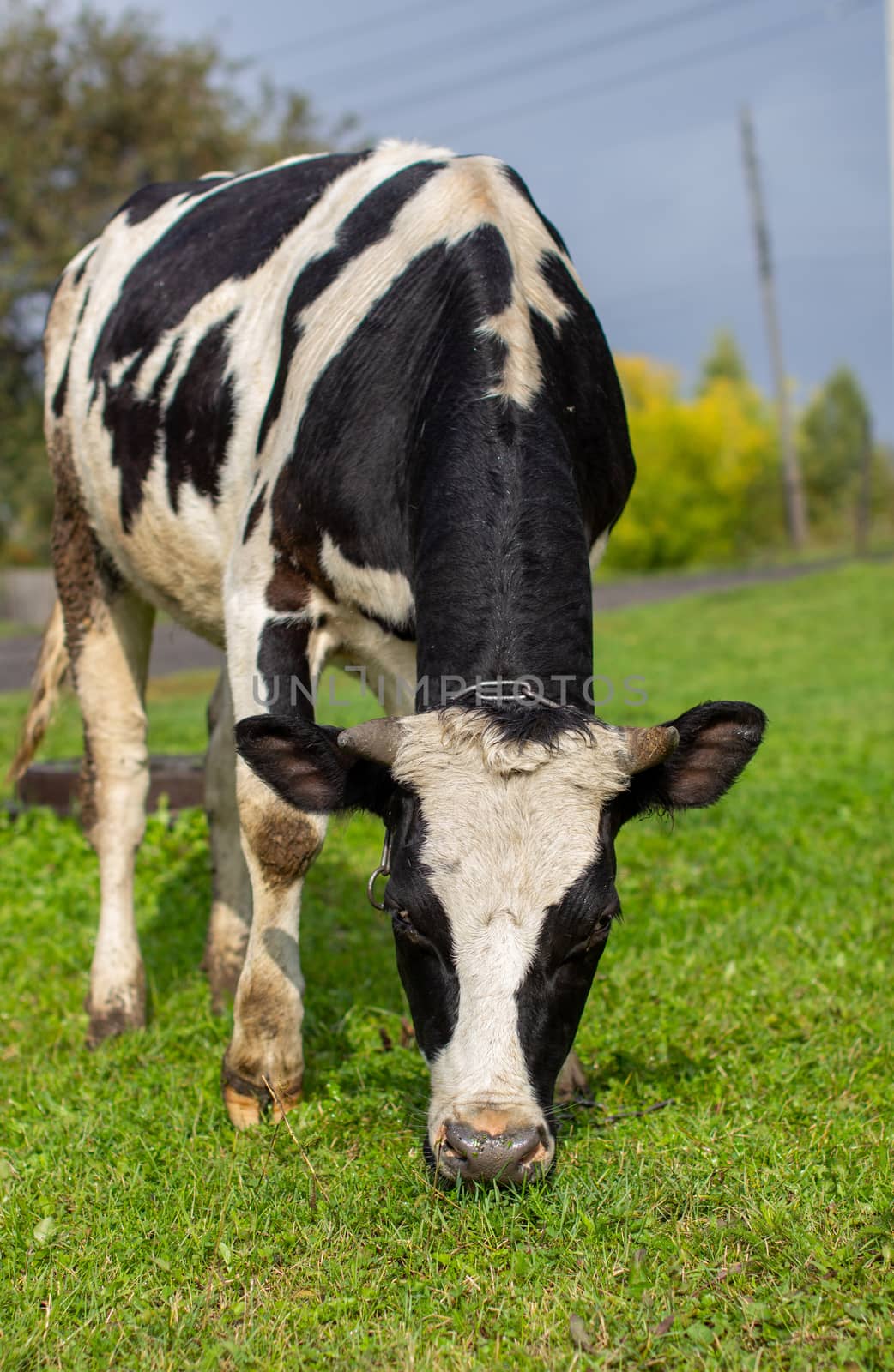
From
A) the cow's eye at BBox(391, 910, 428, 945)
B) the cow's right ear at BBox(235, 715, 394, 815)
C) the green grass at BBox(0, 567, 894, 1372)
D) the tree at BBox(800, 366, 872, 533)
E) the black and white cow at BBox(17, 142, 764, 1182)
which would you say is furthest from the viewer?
the tree at BBox(800, 366, 872, 533)

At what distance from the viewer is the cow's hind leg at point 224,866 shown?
5.43 m

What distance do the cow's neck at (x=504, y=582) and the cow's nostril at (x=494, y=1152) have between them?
1.09m

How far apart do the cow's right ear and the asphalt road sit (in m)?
3.15

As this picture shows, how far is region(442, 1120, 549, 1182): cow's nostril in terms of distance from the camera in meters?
2.96

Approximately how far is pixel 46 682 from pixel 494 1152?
166 inches

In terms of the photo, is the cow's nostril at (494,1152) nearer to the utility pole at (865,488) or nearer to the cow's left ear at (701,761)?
the cow's left ear at (701,761)

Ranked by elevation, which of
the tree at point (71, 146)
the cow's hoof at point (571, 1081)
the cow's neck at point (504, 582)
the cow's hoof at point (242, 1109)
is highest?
the tree at point (71, 146)

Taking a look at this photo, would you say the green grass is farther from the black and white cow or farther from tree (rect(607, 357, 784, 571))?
tree (rect(607, 357, 784, 571))

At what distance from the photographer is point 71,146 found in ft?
94.2

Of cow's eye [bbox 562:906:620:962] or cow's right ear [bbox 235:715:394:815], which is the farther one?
cow's right ear [bbox 235:715:394:815]

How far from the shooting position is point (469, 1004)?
3.10 m

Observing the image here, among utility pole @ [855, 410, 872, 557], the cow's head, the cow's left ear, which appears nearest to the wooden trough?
the cow's head

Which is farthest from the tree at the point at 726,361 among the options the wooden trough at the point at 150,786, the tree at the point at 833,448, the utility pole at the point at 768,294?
the wooden trough at the point at 150,786

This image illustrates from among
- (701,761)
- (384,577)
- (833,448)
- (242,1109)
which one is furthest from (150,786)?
(833,448)
